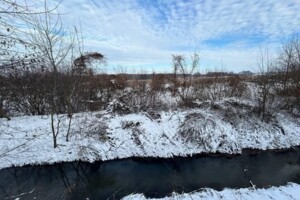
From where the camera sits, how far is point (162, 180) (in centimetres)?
721

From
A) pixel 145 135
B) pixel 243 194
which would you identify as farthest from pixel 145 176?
pixel 243 194

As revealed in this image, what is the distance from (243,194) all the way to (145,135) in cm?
483

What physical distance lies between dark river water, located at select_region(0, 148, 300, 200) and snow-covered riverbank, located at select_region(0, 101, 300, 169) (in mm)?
481

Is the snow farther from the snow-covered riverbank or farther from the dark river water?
the snow-covered riverbank

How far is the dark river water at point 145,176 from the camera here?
6449 millimetres

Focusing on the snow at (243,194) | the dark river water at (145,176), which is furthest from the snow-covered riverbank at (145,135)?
the snow at (243,194)

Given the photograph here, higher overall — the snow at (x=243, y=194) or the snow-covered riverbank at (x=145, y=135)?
the snow-covered riverbank at (x=145, y=135)

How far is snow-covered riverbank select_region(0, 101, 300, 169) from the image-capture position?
8492 mm

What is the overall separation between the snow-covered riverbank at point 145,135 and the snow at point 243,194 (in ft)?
9.96

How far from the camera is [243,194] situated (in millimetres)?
5848

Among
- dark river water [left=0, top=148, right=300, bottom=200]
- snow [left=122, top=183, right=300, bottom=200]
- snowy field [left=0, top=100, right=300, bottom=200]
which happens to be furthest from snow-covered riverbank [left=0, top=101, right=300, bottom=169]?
snow [left=122, top=183, right=300, bottom=200]

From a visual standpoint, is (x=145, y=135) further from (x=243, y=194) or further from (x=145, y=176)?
(x=243, y=194)

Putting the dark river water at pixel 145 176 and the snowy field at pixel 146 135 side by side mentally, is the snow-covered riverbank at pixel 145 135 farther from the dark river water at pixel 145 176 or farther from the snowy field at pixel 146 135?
the dark river water at pixel 145 176

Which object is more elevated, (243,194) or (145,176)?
(243,194)
